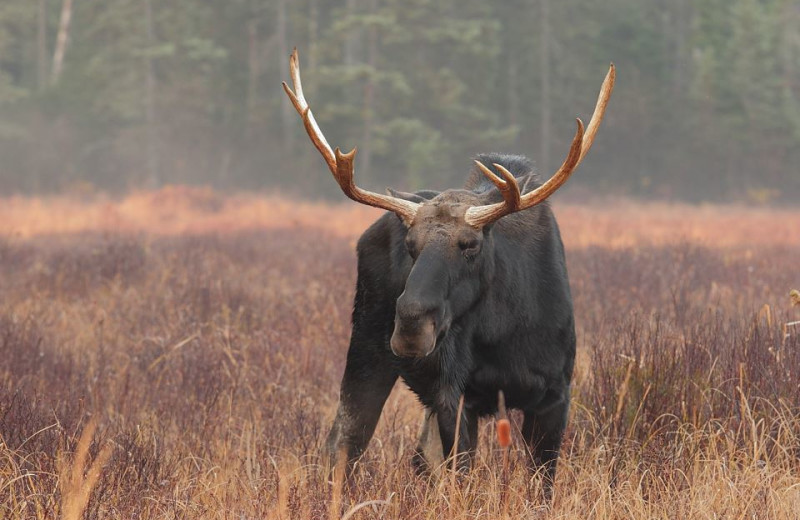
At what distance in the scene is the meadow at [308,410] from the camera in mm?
3582

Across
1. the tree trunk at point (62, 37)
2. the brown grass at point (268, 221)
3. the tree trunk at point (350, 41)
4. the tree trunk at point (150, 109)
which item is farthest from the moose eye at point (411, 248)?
the tree trunk at point (62, 37)

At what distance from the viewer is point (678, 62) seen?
42.2m

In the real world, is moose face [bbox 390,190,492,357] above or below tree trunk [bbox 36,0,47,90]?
below

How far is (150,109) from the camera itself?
33.7 meters

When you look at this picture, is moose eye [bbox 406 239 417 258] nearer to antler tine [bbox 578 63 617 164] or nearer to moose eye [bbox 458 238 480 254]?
moose eye [bbox 458 238 480 254]

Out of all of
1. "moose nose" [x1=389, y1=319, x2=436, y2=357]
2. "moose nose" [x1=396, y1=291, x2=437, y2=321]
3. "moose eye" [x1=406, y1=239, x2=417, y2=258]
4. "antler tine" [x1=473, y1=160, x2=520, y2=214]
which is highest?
"antler tine" [x1=473, y1=160, x2=520, y2=214]

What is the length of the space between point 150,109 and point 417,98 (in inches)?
354

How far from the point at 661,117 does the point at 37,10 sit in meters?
25.3

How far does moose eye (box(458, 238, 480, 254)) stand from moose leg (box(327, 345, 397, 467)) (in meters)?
0.79

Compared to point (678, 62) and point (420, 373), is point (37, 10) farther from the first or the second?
point (420, 373)

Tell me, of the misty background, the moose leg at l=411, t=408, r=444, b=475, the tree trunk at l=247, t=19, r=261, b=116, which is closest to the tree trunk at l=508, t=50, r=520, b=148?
the misty background

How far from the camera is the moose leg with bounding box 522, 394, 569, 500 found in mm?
4070

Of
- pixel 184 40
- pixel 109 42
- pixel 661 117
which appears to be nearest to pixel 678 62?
pixel 661 117

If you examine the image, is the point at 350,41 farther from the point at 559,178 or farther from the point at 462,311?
the point at 462,311
